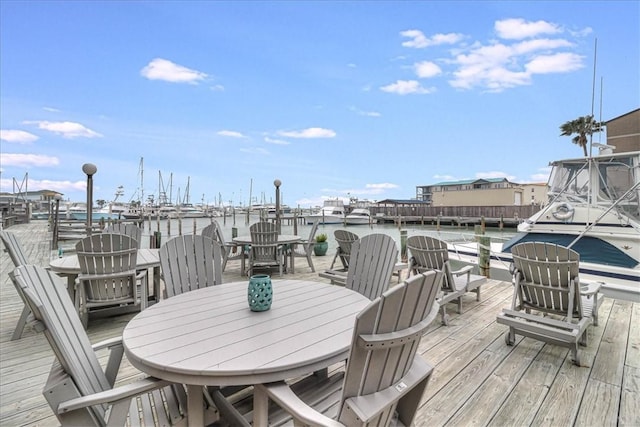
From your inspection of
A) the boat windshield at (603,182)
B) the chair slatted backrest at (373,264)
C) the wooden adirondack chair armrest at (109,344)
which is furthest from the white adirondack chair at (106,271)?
the boat windshield at (603,182)

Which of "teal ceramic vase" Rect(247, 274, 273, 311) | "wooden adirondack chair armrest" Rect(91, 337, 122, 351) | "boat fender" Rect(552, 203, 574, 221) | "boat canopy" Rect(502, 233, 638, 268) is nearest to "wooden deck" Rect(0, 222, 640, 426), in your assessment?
"wooden adirondack chair armrest" Rect(91, 337, 122, 351)

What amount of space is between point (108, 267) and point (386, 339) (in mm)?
3351

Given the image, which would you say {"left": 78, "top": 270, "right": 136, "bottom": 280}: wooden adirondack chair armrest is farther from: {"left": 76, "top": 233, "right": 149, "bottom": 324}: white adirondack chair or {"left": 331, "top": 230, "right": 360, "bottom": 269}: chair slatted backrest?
{"left": 331, "top": 230, "right": 360, "bottom": 269}: chair slatted backrest

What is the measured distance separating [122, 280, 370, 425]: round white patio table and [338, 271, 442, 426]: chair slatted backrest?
0.80ft

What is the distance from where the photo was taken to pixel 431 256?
12.6 feet

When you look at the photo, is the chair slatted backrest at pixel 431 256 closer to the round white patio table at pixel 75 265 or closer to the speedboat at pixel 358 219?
the round white patio table at pixel 75 265

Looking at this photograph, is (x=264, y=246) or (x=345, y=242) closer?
(x=345, y=242)

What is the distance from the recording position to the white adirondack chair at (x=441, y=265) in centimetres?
367

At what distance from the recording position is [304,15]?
12.0 m

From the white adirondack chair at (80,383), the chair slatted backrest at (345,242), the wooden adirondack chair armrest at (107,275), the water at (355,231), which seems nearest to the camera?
the white adirondack chair at (80,383)

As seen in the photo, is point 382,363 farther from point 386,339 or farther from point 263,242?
point 263,242

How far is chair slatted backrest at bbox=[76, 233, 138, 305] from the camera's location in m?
3.11

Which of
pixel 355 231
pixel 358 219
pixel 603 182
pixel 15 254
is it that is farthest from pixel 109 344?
pixel 358 219

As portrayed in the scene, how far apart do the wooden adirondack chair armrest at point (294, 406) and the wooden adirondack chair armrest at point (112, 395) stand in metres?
0.40
